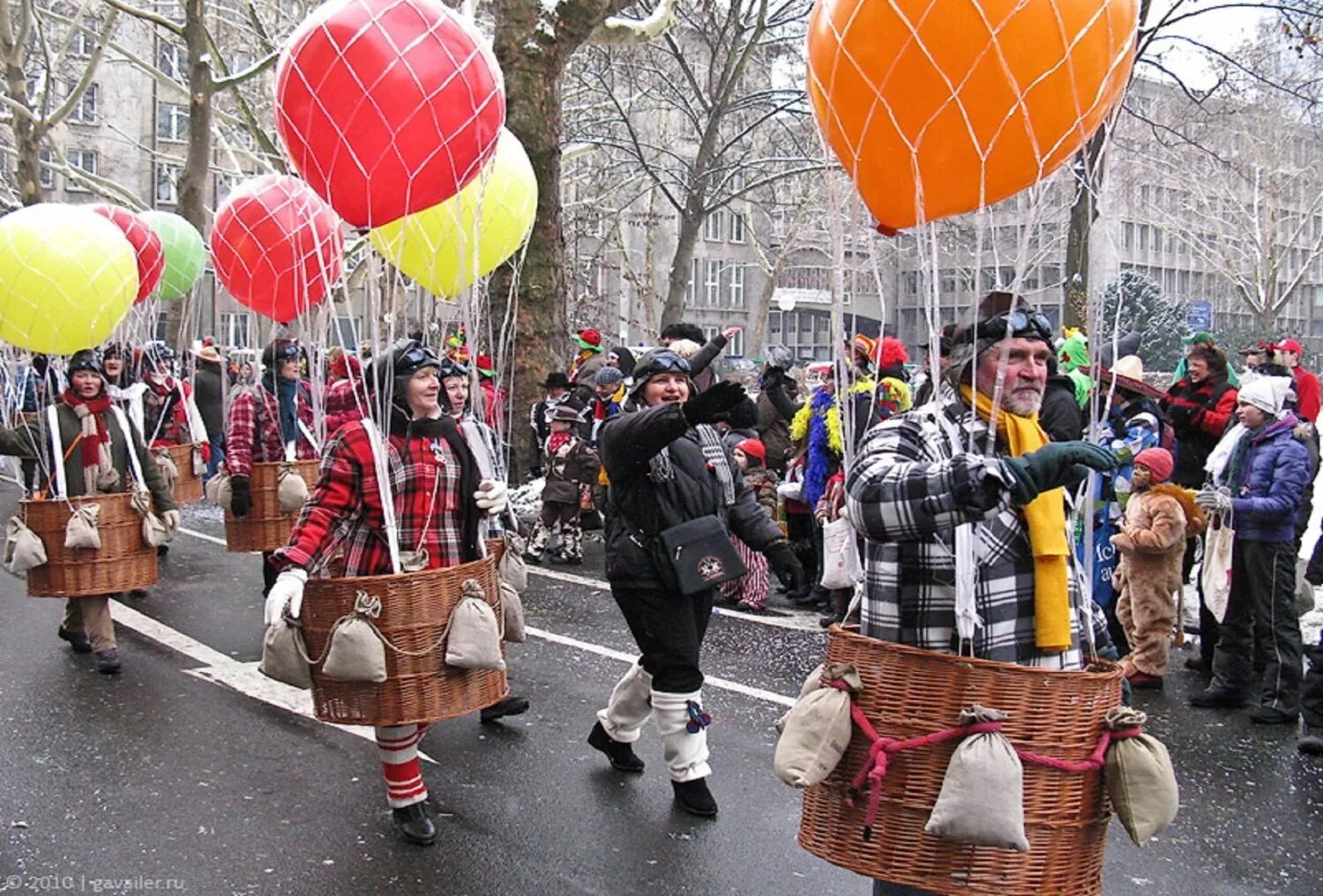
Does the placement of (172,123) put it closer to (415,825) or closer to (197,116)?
(197,116)

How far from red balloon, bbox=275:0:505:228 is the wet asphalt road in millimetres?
2333

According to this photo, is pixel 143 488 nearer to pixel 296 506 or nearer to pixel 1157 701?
pixel 296 506

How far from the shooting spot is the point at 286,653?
422 centimetres

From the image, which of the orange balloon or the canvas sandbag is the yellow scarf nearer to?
the orange balloon

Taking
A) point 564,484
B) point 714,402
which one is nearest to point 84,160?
point 564,484

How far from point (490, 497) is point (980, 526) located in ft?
7.64

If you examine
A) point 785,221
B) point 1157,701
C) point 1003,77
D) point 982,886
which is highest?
point 785,221

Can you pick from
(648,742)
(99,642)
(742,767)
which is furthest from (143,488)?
(742,767)

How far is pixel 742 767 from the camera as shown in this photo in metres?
5.29

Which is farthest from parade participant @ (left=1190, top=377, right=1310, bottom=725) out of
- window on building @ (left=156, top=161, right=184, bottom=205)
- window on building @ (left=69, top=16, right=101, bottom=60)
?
window on building @ (left=156, top=161, right=184, bottom=205)

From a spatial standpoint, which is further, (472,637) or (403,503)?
(403,503)

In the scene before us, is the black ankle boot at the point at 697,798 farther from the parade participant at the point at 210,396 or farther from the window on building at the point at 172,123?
the window on building at the point at 172,123

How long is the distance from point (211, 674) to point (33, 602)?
2724mm

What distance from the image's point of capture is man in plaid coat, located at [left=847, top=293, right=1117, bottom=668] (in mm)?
2869
